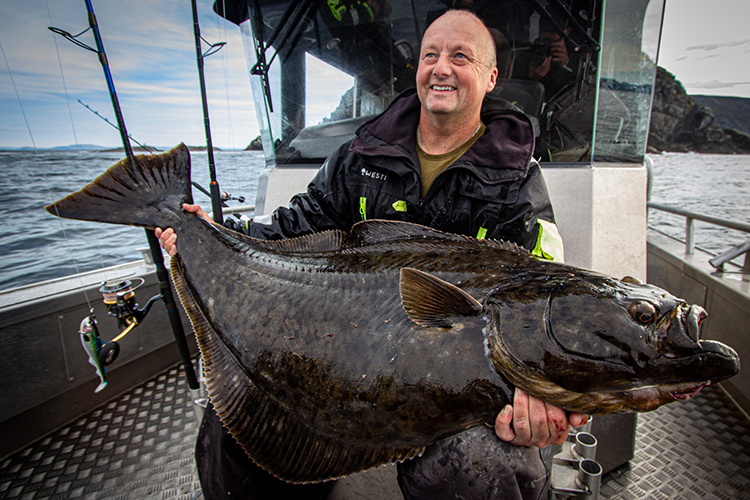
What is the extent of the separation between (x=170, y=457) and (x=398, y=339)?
241 cm

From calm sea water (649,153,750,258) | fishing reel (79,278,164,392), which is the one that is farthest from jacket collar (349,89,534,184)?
calm sea water (649,153,750,258)

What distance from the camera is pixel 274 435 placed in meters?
1.48

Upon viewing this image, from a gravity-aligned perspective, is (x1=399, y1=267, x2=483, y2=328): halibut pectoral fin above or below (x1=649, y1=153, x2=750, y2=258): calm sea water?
above

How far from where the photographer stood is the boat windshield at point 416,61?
2.90 metres

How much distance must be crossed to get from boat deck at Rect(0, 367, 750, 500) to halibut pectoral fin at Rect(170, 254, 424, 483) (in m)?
0.95

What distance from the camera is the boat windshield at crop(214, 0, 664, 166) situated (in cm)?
290

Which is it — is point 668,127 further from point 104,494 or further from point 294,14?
point 104,494

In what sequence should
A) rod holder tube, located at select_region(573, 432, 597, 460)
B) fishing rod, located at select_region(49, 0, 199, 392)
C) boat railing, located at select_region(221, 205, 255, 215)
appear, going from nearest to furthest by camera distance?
1. rod holder tube, located at select_region(573, 432, 597, 460)
2. fishing rod, located at select_region(49, 0, 199, 392)
3. boat railing, located at select_region(221, 205, 255, 215)

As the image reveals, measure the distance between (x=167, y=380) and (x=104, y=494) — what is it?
1.26 meters

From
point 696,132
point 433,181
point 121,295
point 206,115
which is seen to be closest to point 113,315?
point 121,295

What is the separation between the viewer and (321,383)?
1337 millimetres

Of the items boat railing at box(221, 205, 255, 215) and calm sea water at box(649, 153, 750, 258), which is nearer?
boat railing at box(221, 205, 255, 215)

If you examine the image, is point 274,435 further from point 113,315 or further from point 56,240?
point 56,240

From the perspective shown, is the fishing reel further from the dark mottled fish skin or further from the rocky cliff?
the rocky cliff
